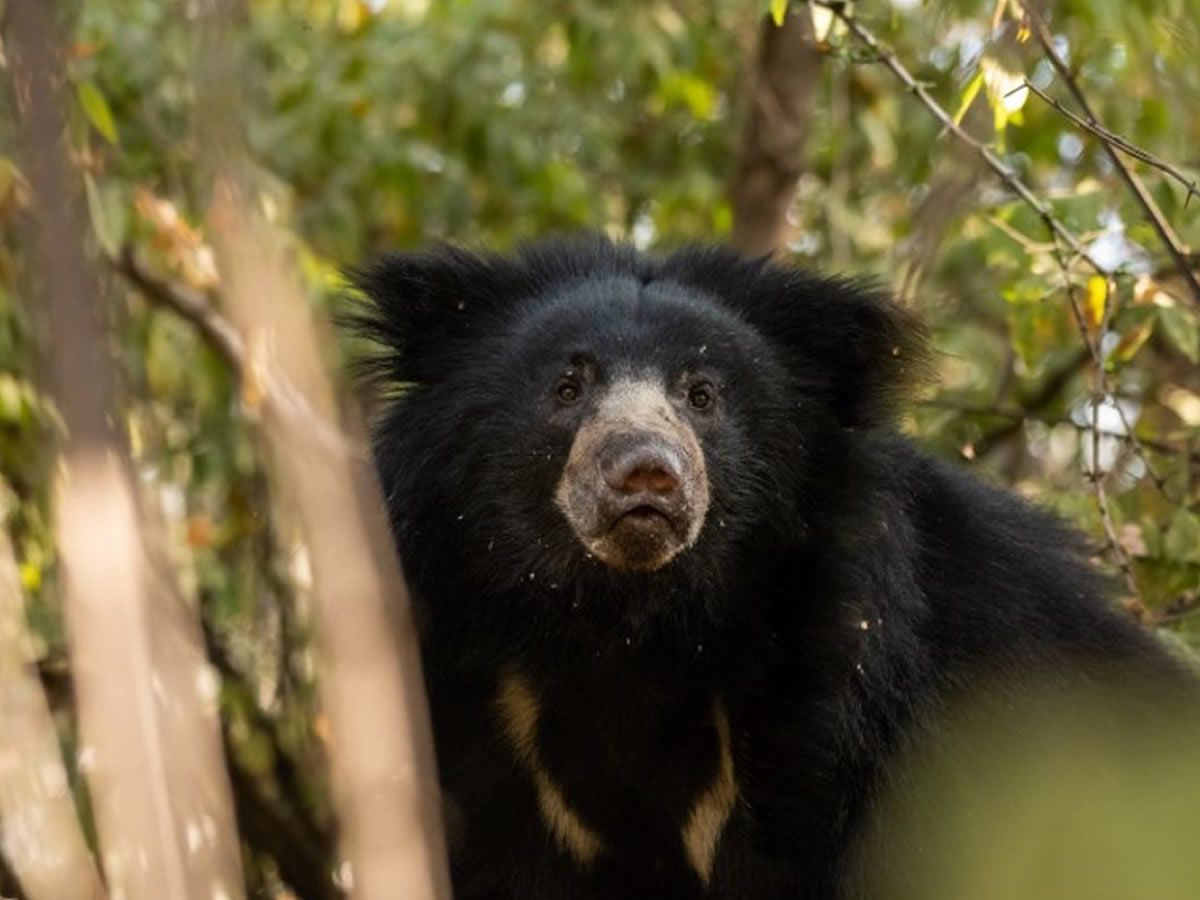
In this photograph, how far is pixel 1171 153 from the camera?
5.96 m

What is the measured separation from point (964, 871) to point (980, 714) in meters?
0.31

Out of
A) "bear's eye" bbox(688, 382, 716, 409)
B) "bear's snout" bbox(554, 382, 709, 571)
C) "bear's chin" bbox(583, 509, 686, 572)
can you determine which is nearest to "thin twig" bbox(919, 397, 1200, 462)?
"bear's eye" bbox(688, 382, 716, 409)

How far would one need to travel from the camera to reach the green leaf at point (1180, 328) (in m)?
4.86

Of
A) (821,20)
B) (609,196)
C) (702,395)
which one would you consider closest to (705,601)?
(702,395)

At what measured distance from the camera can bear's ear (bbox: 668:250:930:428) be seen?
419cm

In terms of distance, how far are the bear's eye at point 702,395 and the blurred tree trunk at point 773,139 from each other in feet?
7.43

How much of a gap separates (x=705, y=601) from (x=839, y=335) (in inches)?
23.2

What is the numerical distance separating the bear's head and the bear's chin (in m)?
0.01

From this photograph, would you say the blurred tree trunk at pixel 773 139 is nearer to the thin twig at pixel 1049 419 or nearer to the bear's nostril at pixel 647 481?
the thin twig at pixel 1049 419

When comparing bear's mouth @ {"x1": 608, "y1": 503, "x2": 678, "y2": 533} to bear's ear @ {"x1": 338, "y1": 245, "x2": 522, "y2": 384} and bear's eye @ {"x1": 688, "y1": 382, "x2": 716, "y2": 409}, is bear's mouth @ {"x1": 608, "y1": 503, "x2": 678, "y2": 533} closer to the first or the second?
bear's eye @ {"x1": 688, "y1": 382, "x2": 716, "y2": 409}

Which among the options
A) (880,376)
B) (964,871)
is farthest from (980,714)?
(880,376)

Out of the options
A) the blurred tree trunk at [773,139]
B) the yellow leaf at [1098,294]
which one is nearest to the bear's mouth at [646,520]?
the yellow leaf at [1098,294]

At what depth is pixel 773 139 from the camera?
6.33m

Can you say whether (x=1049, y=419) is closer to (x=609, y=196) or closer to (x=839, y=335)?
(x=839, y=335)
